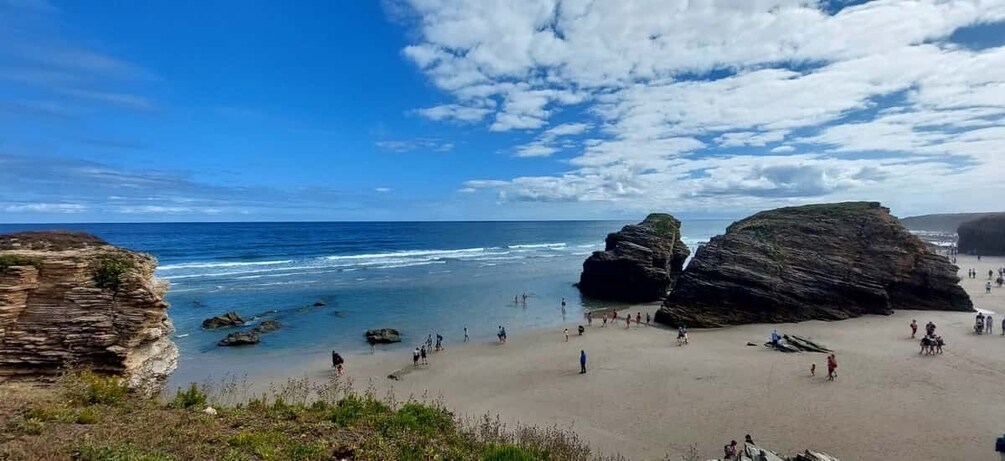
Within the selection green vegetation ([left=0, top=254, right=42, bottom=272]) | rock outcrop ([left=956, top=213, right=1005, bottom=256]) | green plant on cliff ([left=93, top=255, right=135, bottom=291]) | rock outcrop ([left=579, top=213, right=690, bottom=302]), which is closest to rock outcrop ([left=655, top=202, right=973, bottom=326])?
rock outcrop ([left=579, top=213, right=690, bottom=302])

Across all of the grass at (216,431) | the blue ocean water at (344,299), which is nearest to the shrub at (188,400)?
the grass at (216,431)

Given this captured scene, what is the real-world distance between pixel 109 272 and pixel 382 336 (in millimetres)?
17731

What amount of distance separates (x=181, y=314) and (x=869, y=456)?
39746 mm

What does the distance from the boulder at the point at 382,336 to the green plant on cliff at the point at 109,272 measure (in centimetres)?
1722

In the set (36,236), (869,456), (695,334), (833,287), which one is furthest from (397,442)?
(833,287)

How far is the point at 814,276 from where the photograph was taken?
107ft

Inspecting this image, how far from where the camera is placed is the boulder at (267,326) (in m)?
31.1

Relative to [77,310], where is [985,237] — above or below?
above

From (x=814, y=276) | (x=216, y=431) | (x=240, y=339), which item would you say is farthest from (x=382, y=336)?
(x=814, y=276)

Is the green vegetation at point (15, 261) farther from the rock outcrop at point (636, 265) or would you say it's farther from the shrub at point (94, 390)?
the rock outcrop at point (636, 265)

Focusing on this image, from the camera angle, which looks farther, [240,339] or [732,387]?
[240,339]

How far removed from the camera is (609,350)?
2655cm

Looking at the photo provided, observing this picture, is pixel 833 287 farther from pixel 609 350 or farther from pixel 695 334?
pixel 609 350

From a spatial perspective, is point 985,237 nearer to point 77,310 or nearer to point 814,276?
point 814,276
